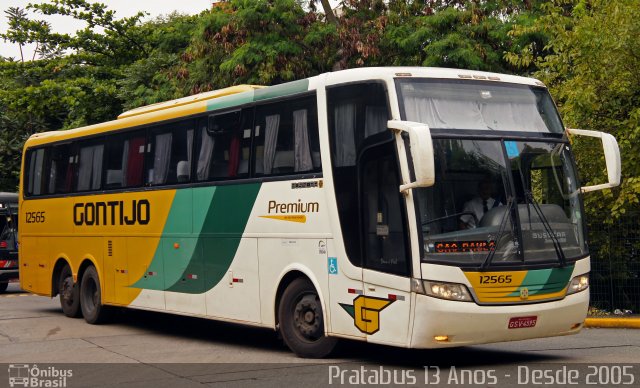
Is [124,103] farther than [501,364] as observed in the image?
Yes

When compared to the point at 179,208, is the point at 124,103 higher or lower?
higher

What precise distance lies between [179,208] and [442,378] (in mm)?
5961

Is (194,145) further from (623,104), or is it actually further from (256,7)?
(256,7)

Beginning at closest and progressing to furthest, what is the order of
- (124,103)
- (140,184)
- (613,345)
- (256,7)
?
(613,345), (140,184), (256,7), (124,103)

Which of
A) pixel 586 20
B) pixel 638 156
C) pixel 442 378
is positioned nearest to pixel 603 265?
pixel 638 156

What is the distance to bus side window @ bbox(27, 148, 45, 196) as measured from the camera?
1994 cm

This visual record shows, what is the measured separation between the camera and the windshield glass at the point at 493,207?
10.6 meters

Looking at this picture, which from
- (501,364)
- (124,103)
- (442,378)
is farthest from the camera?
(124,103)

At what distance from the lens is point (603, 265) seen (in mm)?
18359

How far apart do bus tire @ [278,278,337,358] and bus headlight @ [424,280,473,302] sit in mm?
1874

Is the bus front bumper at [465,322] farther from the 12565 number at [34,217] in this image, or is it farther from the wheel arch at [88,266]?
the 12565 number at [34,217]

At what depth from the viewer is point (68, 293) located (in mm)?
18797

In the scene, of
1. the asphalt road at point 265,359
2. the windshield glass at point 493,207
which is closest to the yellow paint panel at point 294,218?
the asphalt road at point 265,359

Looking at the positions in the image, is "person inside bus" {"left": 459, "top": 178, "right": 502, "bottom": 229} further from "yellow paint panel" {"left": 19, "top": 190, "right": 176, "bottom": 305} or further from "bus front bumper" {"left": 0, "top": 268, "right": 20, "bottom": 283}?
"bus front bumper" {"left": 0, "top": 268, "right": 20, "bottom": 283}
